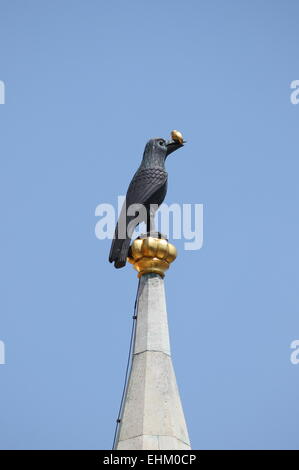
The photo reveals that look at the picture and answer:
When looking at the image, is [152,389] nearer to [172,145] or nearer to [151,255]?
[151,255]

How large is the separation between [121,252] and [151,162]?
6.05 feet

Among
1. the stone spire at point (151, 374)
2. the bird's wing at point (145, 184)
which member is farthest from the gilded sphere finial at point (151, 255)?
the bird's wing at point (145, 184)

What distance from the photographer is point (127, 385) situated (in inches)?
502

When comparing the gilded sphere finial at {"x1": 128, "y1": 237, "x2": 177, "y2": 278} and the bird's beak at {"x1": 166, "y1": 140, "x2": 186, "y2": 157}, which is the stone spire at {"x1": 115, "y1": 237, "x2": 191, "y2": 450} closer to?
the gilded sphere finial at {"x1": 128, "y1": 237, "x2": 177, "y2": 278}

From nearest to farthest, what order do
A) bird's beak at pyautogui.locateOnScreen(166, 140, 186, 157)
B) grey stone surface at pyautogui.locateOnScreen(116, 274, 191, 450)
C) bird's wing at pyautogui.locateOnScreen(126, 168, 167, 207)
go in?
grey stone surface at pyautogui.locateOnScreen(116, 274, 191, 450), bird's wing at pyautogui.locateOnScreen(126, 168, 167, 207), bird's beak at pyautogui.locateOnScreen(166, 140, 186, 157)

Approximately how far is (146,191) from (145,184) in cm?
15

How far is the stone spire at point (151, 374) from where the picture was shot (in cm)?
1192

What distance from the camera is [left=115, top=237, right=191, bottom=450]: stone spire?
469 inches

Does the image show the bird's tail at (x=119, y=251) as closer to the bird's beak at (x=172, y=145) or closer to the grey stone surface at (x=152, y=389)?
the grey stone surface at (x=152, y=389)

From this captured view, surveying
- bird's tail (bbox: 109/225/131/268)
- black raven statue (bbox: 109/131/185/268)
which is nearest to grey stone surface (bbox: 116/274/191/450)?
bird's tail (bbox: 109/225/131/268)

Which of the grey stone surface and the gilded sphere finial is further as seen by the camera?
the gilded sphere finial
